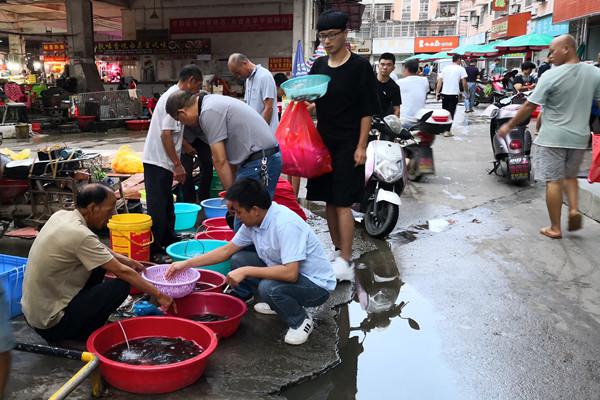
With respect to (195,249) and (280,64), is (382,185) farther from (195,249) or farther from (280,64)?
(280,64)

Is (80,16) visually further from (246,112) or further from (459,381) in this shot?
(459,381)

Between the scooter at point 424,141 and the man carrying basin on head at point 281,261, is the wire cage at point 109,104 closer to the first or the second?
the scooter at point 424,141

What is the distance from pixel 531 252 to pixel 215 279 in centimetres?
306

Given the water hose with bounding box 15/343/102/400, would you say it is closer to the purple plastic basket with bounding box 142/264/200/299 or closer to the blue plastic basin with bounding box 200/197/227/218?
the purple plastic basket with bounding box 142/264/200/299

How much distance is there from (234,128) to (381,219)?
7.10 ft

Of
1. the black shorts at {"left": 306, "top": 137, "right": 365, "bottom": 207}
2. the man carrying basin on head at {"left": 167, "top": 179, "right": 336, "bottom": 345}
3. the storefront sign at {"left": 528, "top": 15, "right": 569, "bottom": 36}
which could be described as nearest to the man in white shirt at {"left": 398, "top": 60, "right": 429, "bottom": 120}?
the black shorts at {"left": 306, "top": 137, "right": 365, "bottom": 207}

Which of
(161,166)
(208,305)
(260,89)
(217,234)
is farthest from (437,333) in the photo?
(260,89)

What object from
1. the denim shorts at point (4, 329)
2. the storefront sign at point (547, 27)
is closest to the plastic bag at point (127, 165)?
the denim shorts at point (4, 329)

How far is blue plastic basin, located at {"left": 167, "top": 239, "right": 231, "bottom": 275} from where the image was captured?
4.07 meters

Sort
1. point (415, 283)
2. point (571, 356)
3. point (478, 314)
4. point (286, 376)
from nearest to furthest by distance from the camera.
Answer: point (286, 376) → point (571, 356) → point (478, 314) → point (415, 283)

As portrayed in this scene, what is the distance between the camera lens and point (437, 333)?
136 inches

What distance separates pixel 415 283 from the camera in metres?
4.30

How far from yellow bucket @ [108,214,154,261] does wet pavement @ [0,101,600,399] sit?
0.99 m

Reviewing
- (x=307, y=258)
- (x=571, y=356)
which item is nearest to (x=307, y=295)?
(x=307, y=258)
